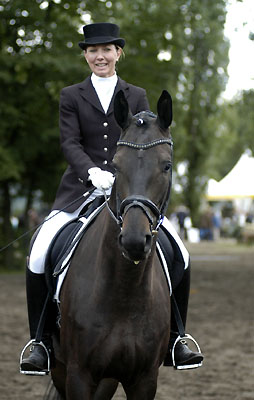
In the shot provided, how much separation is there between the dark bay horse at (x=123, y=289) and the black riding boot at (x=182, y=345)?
0.50 m

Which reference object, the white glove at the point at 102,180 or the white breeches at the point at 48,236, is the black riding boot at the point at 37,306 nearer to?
the white breeches at the point at 48,236

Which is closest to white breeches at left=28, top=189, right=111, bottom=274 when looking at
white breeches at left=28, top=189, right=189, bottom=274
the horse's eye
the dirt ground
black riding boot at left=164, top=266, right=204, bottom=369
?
white breeches at left=28, top=189, right=189, bottom=274

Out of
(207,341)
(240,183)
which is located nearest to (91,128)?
(207,341)

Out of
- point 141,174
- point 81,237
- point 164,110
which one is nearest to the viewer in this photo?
point 141,174

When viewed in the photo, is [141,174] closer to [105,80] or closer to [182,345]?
[105,80]

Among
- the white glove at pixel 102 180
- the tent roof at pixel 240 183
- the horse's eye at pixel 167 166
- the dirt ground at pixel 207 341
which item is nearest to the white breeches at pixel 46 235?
the white glove at pixel 102 180

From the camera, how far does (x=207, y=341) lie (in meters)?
12.4

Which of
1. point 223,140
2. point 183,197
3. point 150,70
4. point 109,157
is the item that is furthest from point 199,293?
point 223,140

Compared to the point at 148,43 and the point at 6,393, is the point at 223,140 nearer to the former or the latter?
the point at 148,43

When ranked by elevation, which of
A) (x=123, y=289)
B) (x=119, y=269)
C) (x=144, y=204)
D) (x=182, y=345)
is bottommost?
(x=182, y=345)

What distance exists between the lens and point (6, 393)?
8.60 metres

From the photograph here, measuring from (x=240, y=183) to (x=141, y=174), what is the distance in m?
42.4

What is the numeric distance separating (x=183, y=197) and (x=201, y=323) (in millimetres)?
42260

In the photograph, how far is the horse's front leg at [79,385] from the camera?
509cm
